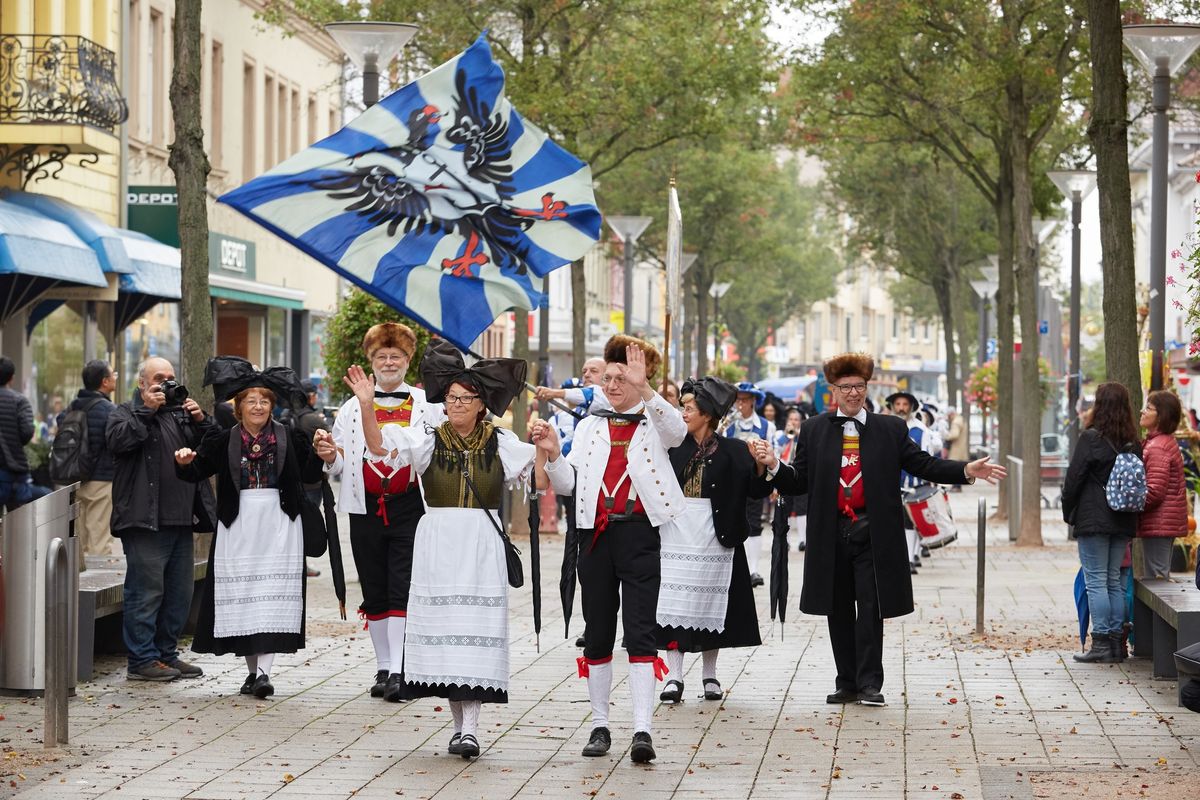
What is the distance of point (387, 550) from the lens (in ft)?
34.8

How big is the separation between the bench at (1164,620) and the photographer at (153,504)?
17.3 feet

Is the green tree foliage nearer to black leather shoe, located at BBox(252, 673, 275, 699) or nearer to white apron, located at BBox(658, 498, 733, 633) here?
black leather shoe, located at BBox(252, 673, 275, 699)

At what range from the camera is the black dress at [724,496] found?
10.5m

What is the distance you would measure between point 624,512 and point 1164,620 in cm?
386

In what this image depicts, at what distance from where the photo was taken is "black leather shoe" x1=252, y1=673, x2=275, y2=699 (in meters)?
10.8

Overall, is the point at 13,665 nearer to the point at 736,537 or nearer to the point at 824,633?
the point at 736,537

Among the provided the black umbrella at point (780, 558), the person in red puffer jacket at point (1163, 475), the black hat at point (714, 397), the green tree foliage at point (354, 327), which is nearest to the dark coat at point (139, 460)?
the black hat at point (714, 397)

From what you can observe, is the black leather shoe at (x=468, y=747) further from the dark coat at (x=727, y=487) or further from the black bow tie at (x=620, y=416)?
the dark coat at (x=727, y=487)

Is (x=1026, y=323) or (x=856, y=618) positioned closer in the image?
(x=856, y=618)

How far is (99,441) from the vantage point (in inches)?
644

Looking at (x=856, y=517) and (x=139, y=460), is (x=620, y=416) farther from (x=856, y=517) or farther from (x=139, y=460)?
(x=139, y=460)

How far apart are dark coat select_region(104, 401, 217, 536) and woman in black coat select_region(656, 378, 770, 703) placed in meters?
2.59

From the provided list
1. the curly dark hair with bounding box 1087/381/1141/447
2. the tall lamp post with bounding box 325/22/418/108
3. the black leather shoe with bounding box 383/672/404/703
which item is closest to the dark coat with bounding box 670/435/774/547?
the black leather shoe with bounding box 383/672/404/703

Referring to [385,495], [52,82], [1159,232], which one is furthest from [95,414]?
[1159,232]
